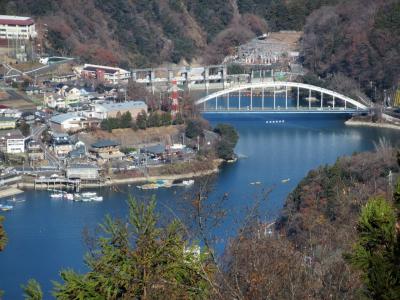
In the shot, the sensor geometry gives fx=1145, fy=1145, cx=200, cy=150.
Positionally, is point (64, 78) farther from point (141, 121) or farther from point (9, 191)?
point (9, 191)

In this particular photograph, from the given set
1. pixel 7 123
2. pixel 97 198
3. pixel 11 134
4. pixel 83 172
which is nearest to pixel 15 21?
pixel 7 123

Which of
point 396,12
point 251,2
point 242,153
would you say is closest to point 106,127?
point 242,153

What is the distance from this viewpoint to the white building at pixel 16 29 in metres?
16.8

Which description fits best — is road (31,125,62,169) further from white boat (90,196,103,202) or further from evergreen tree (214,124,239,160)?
evergreen tree (214,124,239,160)

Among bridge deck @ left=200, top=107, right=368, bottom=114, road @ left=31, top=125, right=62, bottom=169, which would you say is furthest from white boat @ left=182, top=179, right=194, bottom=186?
bridge deck @ left=200, top=107, right=368, bottom=114

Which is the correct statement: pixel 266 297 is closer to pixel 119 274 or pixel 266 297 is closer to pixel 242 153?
pixel 119 274

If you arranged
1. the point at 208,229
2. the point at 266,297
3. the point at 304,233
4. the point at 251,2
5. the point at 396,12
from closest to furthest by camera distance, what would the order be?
1. the point at 266,297
2. the point at 208,229
3. the point at 304,233
4. the point at 396,12
5. the point at 251,2

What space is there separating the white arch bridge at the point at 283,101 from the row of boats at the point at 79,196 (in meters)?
4.50

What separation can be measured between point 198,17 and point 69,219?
12288mm

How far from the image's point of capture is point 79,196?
9.94 metres

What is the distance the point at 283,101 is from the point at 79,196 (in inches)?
263

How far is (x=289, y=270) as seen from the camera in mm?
2559

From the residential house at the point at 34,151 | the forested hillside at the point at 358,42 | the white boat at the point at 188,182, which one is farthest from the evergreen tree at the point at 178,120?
the forested hillside at the point at 358,42

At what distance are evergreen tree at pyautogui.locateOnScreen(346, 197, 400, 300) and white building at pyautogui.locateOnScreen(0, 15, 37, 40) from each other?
587 inches
